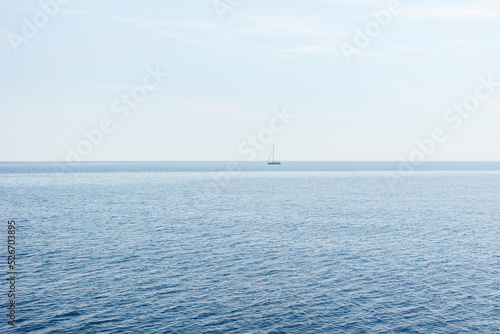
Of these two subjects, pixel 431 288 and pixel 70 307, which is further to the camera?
pixel 431 288

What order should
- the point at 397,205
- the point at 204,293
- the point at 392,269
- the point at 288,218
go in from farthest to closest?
the point at 397,205 < the point at 288,218 < the point at 392,269 < the point at 204,293

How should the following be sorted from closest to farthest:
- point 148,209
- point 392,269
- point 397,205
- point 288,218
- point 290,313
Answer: point 290,313 → point 392,269 → point 288,218 → point 148,209 → point 397,205

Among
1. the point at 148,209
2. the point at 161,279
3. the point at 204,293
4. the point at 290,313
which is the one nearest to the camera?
the point at 290,313

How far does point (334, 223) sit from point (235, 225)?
2225 centimetres

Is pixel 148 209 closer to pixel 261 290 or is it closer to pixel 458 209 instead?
pixel 261 290

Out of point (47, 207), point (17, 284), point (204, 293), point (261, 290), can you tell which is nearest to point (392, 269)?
point (261, 290)

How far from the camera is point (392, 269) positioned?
182 ft

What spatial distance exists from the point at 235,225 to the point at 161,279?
3905cm

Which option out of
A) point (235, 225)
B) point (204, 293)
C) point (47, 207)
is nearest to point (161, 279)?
point (204, 293)

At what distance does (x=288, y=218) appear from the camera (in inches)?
3925

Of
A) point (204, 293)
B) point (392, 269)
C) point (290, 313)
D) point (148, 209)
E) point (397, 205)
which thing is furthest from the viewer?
point (397, 205)

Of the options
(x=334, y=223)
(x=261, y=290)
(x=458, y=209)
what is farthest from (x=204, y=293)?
(x=458, y=209)

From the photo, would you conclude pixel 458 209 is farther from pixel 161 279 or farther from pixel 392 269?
pixel 161 279

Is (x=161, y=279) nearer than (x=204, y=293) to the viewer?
No
